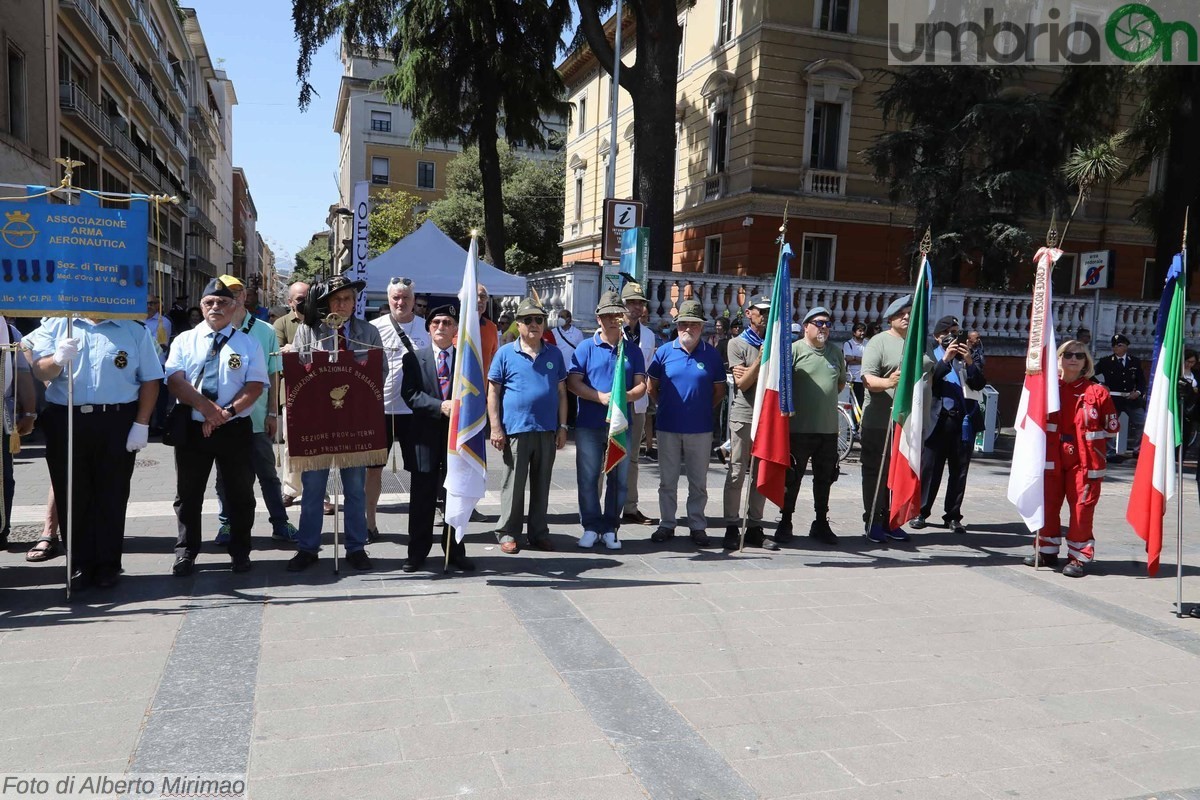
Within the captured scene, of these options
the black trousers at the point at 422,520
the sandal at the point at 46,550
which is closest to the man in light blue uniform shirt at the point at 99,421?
the sandal at the point at 46,550

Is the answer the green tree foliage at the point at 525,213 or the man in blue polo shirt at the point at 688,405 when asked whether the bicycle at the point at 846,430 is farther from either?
the green tree foliage at the point at 525,213

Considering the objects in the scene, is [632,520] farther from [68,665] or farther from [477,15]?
A: [477,15]

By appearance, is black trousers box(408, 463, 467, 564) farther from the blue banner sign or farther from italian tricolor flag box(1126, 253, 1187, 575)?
italian tricolor flag box(1126, 253, 1187, 575)

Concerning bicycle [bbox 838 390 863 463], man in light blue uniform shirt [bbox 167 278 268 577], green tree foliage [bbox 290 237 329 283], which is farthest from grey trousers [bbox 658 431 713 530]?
green tree foliage [bbox 290 237 329 283]

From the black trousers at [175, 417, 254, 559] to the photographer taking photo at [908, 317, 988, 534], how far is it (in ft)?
18.1

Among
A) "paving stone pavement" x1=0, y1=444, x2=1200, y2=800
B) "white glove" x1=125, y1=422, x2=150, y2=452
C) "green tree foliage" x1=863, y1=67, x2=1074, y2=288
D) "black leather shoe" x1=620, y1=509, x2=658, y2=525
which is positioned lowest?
"paving stone pavement" x1=0, y1=444, x2=1200, y2=800

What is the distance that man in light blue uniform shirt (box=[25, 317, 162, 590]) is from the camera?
216 inches

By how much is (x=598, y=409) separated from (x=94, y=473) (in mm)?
3534

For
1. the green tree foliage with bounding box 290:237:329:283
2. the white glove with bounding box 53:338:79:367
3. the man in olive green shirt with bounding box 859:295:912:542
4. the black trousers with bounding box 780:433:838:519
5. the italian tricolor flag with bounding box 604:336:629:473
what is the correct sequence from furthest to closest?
the green tree foliage with bounding box 290:237:329:283 → the man in olive green shirt with bounding box 859:295:912:542 → the black trousers with bounding box 780:433:838:519 → the italian tricolor flag with bounding box 604:336:629:473 → the white glove with bounding box 53:338:79:367

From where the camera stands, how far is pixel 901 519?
7254 millimetres

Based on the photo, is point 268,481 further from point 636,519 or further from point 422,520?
point 636,519

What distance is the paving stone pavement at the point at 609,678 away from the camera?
11.5 ft

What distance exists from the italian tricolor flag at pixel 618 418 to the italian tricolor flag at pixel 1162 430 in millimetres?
3557

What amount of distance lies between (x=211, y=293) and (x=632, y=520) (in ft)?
13.3
